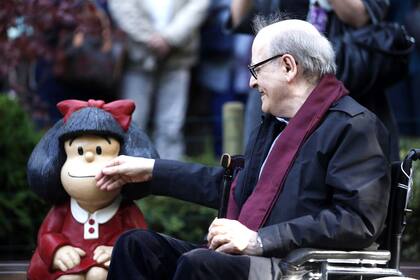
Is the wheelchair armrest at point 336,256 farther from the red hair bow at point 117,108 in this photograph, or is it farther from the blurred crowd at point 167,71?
the blurred crowd at point 167,71

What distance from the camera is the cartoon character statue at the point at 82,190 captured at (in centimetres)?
566

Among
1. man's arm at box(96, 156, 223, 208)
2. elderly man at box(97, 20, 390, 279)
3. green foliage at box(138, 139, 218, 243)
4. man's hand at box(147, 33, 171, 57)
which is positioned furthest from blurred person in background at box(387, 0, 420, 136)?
elderly man at box(97, 20, 390, 279)

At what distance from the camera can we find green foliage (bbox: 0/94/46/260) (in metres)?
8.18

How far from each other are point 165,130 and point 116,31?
0.87 metres

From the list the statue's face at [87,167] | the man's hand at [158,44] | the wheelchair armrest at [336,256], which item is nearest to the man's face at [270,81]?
the wheelchair armrest at [336,256]

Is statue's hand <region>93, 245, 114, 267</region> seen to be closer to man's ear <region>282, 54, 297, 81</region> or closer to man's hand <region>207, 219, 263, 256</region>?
man's hand <region>207, 219, 263, 256</region>

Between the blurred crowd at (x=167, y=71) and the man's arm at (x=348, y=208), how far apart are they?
4431 millimetres

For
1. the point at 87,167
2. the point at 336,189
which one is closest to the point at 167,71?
the point at 87,167

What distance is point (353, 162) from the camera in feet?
16.5

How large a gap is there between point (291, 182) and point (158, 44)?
16.0 ft

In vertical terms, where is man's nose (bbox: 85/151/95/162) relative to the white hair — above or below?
below

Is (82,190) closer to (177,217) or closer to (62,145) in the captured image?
(62,145)

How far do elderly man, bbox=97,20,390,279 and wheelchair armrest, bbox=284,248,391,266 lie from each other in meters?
0.03

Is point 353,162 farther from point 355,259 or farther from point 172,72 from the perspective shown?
point 172,72
